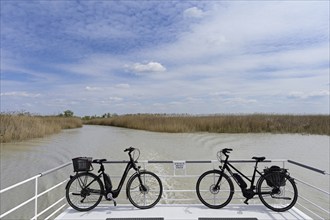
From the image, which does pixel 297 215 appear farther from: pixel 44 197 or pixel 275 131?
pixel 275 131

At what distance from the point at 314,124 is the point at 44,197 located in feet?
53.1

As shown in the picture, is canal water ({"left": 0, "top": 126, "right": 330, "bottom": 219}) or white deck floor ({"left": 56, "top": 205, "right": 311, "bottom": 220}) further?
canal water ({"left": 0, "top": 126, "right": 330, "bottom": 219})

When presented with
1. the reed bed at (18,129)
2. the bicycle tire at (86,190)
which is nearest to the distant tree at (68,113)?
the reed bed at (18,129)

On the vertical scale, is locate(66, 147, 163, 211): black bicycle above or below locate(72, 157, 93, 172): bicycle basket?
below

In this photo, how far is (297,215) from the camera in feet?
10.0

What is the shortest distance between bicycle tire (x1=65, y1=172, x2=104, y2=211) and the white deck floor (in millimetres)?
96

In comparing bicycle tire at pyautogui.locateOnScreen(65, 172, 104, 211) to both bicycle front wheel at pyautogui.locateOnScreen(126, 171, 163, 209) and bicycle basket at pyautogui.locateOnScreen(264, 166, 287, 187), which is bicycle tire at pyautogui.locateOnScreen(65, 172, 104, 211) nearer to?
bicycle front wheel at pyautogui.locateOnScreen(126, 171, 163, 209)

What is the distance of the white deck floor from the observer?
9.70 feet

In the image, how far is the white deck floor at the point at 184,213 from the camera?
2.96m

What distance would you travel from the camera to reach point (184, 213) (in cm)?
304

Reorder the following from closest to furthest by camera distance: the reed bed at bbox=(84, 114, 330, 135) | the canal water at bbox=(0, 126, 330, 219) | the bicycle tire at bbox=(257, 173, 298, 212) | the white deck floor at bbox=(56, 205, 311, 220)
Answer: the white deck floor at bbox=(56, 205, 311, 220) → the bicycle tire at bbox=(257, 173, 298, 212) → the canal water at bbox=(0, 126, 330, 219) → the reed bed at bbox=(84, 114, 330, 135)

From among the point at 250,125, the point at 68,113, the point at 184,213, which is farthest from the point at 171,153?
the point at 68,113

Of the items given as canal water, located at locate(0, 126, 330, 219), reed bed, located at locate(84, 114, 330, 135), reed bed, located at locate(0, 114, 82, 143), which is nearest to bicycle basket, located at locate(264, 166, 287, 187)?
canal water, located at locate(0, 126, 330, 219)

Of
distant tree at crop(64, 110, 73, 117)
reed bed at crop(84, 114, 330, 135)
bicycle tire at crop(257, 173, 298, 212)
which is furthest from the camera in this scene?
distant tree at crop(64, 110, 73, 117)
